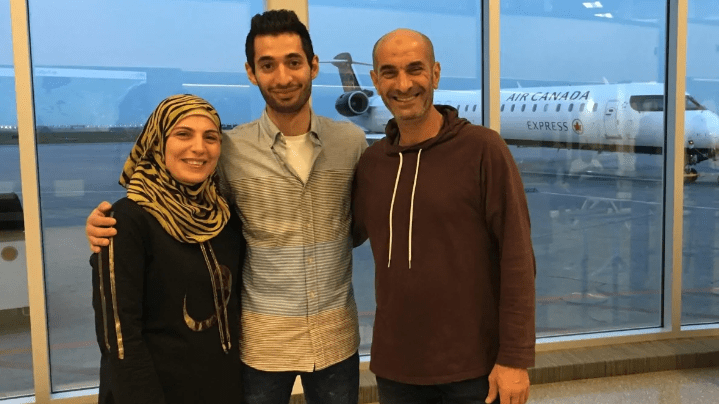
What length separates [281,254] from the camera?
163 centimetres

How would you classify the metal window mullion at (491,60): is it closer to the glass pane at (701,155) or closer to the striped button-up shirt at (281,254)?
the glass pane at (701,155)

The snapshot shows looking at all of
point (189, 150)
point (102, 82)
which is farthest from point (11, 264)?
point (189, 150)

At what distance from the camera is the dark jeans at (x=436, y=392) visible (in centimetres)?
154

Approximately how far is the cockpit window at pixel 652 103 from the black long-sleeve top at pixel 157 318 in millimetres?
3455

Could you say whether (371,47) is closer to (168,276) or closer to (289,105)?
(289,105)

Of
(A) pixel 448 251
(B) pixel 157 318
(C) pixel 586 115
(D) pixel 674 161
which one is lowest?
(B) pixel 157 318

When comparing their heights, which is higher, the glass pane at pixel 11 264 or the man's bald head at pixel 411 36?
the man's bald head at pixel 411 36

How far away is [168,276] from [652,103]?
3663 millimetres

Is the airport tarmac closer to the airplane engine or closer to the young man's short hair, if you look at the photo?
the airplane engine

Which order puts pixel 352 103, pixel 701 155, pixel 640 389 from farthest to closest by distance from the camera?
pixel 701 155
pixel 352 103
pixel 640 389

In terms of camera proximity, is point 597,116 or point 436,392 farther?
point 597,116

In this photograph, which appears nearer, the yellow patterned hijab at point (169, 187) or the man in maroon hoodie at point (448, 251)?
the yellow patterned hijab at point (169, 187)

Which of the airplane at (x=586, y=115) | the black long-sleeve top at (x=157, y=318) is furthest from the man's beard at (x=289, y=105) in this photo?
the airplane at (x=586, y=115)

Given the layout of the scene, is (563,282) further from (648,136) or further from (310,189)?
(310,189)
